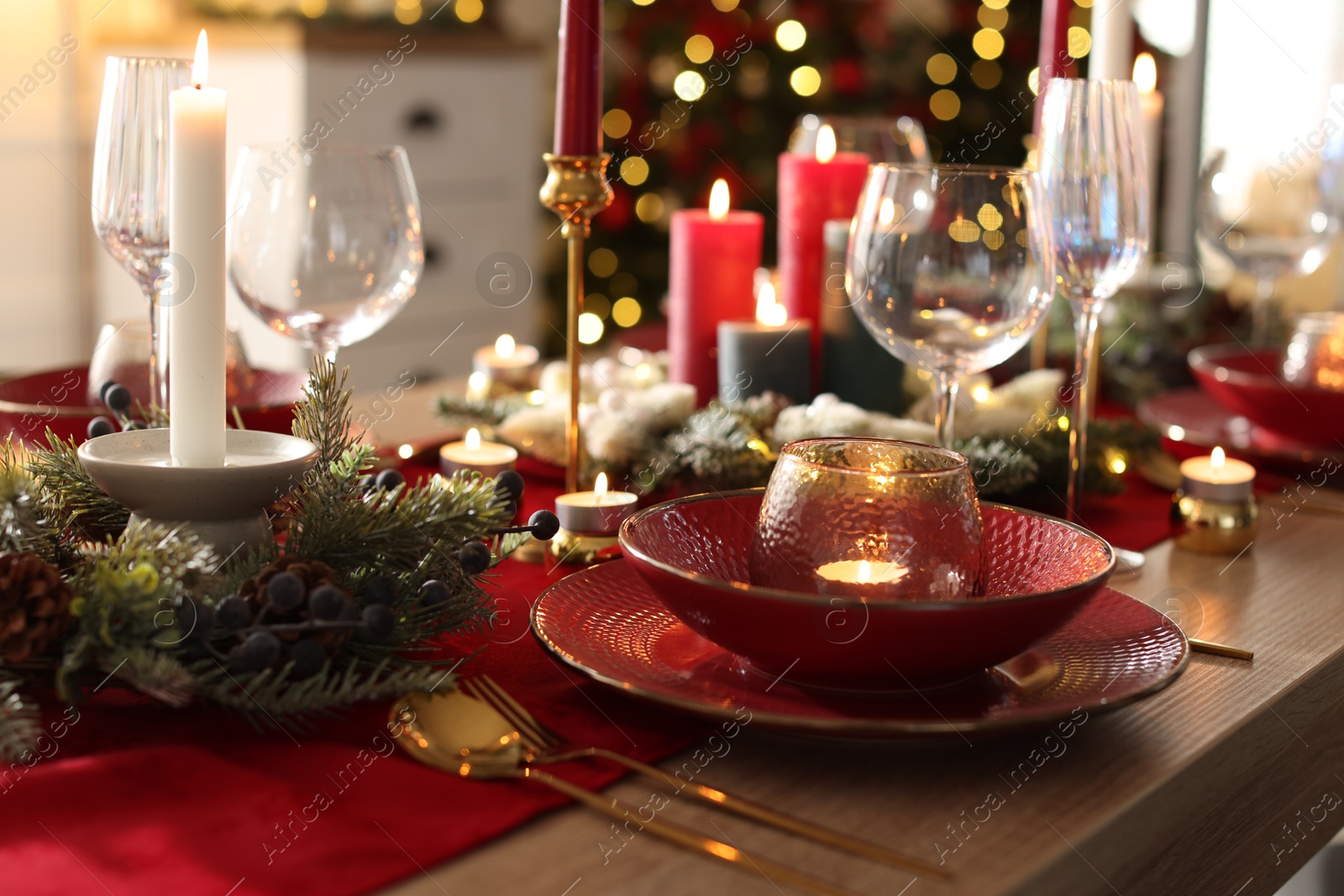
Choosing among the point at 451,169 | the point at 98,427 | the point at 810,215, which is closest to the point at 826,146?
the point at 810,215

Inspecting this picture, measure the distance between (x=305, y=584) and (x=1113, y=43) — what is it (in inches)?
35.0

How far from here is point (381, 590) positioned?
0.56 metres

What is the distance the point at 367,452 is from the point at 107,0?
8.63 ft

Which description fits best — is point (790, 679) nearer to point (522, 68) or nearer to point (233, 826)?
point (233, 826)

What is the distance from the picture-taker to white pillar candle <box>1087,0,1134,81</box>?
1.13m

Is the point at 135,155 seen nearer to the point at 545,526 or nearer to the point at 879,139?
the point at 545,526

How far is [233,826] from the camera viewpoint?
47 cm

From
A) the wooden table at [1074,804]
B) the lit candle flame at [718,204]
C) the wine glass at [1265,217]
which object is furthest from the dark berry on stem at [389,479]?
the wine glass at [1265,217]

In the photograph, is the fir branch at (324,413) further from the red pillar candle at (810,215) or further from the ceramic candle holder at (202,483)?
the red pillar candle at (810,215)

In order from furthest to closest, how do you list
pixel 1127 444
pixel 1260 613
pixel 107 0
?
pixel 107 0 → pixel 1127 444 → pixel 1260 613

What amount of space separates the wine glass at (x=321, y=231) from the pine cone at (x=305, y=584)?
321 mm

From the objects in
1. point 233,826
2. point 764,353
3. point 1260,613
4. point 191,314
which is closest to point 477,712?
point 233,826

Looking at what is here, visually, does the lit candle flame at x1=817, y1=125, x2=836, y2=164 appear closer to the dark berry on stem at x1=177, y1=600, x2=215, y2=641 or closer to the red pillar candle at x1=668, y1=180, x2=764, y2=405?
the red pillar candle at x1=668, y1=180, x2=764, y2=405

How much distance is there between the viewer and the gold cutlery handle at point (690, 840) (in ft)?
1.43
